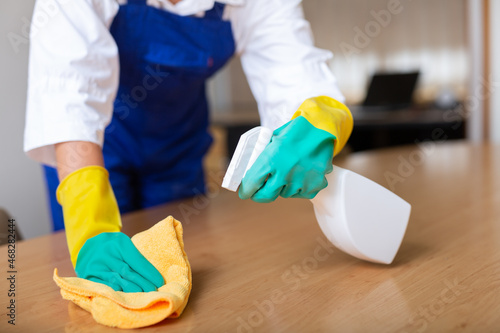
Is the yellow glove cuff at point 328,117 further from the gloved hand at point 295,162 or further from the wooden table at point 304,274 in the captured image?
the wooden table at point 304,274

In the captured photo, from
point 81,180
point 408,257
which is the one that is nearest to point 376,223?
point 408,257

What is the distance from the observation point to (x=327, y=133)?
82 cm

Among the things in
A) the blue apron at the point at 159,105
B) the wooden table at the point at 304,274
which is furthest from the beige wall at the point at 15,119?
the wooden table at the point at 304,274

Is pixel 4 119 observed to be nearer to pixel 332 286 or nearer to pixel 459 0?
pixel 332 286

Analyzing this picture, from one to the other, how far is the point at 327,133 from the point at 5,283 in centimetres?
59

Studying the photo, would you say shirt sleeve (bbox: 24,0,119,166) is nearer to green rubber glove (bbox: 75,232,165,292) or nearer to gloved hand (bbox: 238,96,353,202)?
green rubber glove (bbox: 75,232,165,292)

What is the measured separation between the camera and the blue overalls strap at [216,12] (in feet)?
4.09

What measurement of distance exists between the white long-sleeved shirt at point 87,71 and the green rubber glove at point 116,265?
209 millimetres

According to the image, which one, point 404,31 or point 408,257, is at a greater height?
point 408,257

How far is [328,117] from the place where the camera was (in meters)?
0.86

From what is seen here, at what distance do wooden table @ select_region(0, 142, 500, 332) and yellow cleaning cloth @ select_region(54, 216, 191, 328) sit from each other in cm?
2

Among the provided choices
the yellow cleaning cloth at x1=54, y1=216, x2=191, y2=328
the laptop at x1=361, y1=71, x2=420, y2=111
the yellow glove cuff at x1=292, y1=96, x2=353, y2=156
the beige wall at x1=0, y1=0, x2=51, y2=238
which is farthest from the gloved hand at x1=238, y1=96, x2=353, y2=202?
the laptop at x1=361, y1=71, x2=420, y2=111

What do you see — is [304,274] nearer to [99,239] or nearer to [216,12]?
[99,239]

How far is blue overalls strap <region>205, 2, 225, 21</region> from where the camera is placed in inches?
49.1
